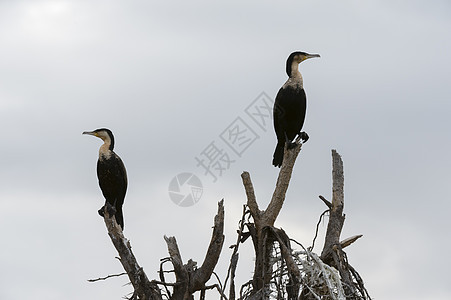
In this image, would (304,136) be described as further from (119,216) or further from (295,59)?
(119,216)

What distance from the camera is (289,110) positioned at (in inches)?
350

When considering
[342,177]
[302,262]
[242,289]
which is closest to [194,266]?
[242,289]

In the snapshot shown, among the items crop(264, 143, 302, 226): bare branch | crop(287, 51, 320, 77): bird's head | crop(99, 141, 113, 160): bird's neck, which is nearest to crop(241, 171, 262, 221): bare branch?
crop(264, 143, 302, 226): bare branch

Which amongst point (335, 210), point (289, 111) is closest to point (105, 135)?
point (289, 111)

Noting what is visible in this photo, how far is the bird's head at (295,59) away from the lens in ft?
29.6

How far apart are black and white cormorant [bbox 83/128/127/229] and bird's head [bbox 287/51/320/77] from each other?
235 centimetres

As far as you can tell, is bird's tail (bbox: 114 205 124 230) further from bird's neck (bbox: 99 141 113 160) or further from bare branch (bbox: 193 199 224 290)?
bare branch (bbox: 193 199 224 290)

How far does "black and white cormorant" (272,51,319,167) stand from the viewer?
8.89 metres

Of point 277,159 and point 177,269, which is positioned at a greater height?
point 277,159

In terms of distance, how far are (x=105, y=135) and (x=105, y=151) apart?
0.68ft

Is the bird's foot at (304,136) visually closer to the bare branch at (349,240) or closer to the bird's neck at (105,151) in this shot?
the bare branch at (349,240)

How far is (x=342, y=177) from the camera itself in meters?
8.08

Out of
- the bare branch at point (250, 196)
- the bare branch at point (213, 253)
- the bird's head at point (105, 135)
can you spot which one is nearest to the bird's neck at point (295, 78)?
the bare branch at point (250, 196)

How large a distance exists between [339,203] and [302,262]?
920 millimetres
